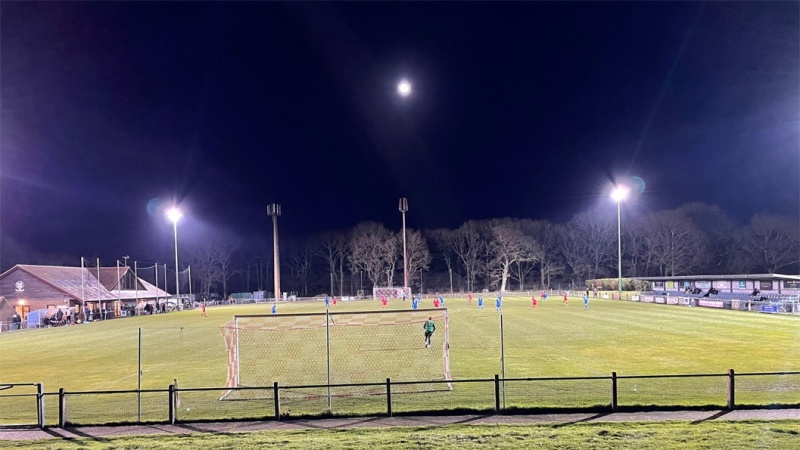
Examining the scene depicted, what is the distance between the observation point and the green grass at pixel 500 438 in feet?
30.2

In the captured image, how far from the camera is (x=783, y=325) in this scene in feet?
102

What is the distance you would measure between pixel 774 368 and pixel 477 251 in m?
88.7

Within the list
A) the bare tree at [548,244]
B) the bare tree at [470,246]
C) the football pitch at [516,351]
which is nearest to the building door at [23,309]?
the football pitch at [516,351]

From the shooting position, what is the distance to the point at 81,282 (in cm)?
6081

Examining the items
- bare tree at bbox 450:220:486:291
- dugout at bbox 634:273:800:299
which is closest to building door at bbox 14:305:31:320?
bare tree at bbox 450:220:486:291

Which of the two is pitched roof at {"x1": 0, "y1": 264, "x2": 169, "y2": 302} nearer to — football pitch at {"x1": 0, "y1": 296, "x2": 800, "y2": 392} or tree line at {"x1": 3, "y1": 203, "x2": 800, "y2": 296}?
football pitch at {"x1": 0, "y1": 296, "x2": 800, "y2": 392}

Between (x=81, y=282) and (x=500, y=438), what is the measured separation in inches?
2596

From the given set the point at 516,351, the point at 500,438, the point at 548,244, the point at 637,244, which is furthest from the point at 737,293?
the point at 500,438

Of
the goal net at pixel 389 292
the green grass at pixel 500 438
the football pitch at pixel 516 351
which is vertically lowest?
the goal net at pixel 389 292

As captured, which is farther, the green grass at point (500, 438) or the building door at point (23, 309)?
the building door at point (23, 309)

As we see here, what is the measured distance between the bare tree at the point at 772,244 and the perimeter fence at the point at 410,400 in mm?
87976

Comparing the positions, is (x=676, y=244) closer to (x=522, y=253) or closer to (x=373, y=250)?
(x=522, y=253)

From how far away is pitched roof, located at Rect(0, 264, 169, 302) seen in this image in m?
55.8

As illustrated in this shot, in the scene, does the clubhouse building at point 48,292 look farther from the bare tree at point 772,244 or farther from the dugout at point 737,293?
the bare tree at point 772,244
